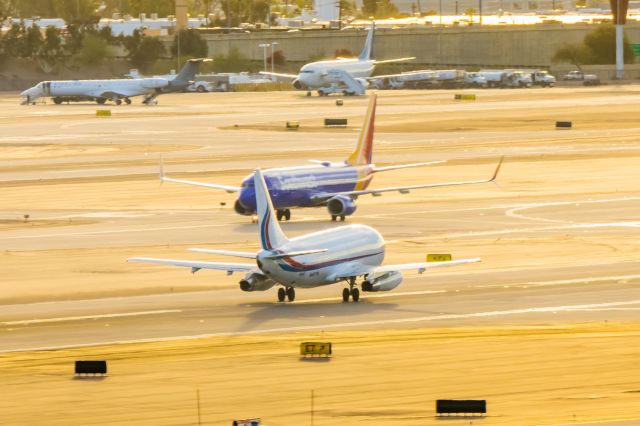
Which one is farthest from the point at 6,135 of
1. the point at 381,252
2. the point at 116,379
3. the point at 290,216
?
the point at 116,379

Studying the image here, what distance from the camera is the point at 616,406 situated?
37375 mm

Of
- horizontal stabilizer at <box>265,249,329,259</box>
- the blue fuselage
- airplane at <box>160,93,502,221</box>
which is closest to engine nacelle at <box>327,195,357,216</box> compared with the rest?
airplane at <box>160,93,502,221</box>

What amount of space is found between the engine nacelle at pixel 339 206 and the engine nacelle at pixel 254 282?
27.2 m

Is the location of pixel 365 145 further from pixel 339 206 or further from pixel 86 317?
pixel 86 317

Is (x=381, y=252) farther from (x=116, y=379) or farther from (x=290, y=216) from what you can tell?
(x=290, y=216)

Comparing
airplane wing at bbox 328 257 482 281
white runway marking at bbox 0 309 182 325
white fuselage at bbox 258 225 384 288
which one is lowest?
white runway marking at bbox 0 309 182 325

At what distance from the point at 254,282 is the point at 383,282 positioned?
5511mm

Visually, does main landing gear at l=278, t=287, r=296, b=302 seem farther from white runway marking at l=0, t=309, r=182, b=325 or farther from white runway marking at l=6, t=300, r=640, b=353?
white runway marking at l=6, t=300, r=640, b=353

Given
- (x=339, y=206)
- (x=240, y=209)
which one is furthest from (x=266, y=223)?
(x=339, y=206)

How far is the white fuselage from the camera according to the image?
168 feet

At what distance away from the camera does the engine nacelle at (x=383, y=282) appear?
180 feet

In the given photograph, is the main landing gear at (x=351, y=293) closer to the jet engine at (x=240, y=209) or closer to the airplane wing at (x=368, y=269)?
the airplane wing at (x=368, y=269)

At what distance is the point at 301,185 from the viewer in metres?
79.2

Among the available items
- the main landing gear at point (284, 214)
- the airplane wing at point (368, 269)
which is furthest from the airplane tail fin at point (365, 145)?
the airplane wing at point (368, 269)
